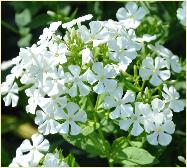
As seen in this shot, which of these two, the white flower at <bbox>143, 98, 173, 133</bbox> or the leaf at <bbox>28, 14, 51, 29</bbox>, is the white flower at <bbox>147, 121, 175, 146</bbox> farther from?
the leaf at <bbox>28, 14, 51, 29</bbox>

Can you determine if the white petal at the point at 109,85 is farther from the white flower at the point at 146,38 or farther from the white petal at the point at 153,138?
the white flower at the point at 146,38

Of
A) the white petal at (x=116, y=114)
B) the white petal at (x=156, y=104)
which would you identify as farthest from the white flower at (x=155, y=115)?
the white petal at (x=116, y=114)

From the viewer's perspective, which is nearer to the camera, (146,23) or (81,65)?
(81,65)

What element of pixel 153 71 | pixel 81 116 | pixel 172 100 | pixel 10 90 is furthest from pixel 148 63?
pixel 10 90

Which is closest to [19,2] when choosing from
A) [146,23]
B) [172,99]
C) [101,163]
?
[146,23]

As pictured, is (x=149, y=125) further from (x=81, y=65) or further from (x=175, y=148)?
(x=175, y=148)

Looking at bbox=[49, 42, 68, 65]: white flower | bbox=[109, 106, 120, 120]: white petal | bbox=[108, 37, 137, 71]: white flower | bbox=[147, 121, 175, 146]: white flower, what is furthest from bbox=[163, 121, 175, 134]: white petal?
bbox=[49, 42, 68, 65]: white flower
